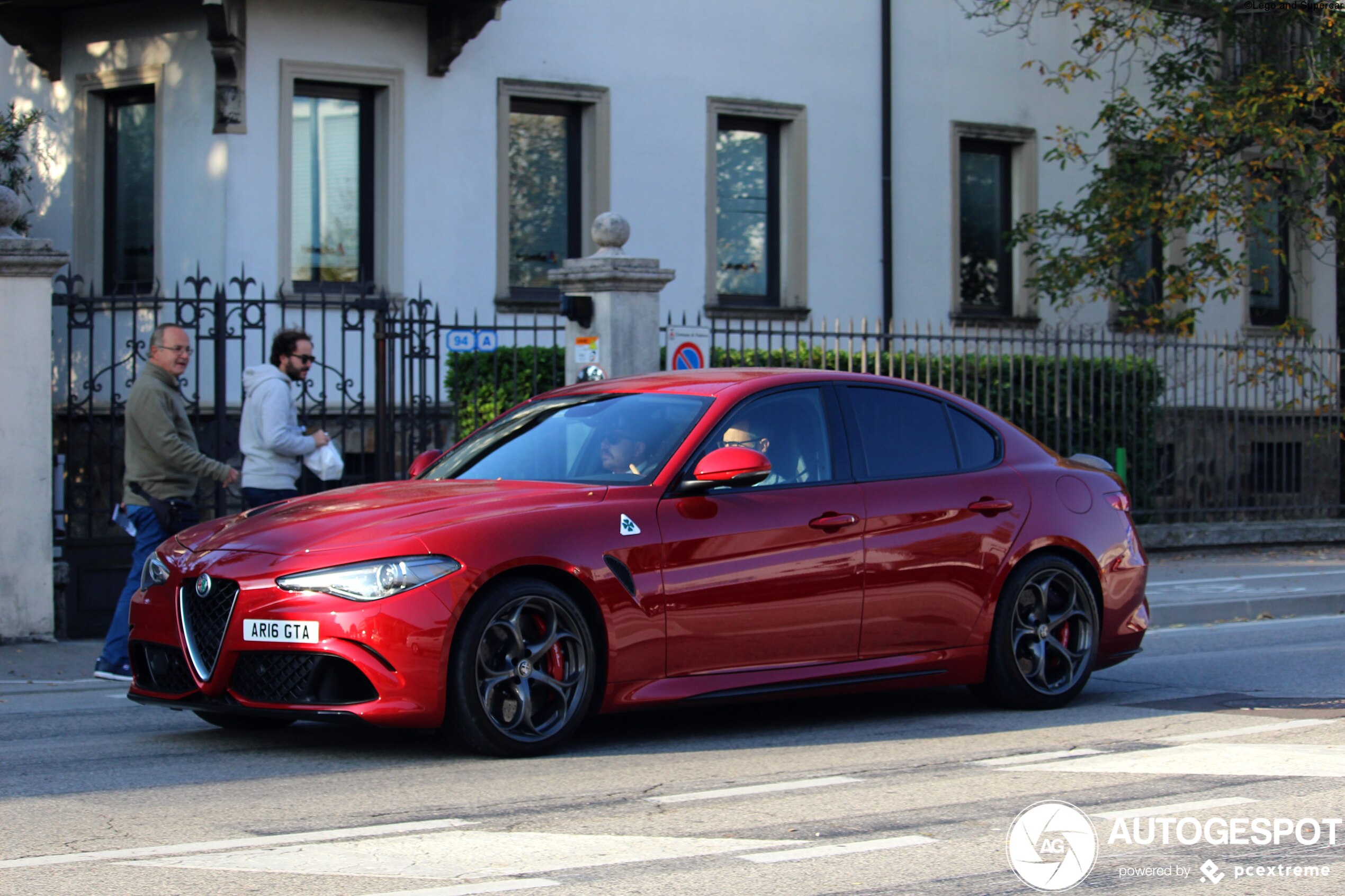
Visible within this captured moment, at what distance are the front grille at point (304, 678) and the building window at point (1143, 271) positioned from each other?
14.0 m

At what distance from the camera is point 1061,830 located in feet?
17.2

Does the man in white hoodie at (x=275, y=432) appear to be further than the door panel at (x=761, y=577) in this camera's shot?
Yes

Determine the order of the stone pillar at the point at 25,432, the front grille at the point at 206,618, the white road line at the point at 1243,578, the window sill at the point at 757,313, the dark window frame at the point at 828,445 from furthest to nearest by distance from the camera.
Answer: the window sill at the point at 757,313
the white road line at the point at 1243,578
the stone pillar at the point at 25,432
the dark window frame at the point at 828,445
the front grille at the point at 206,618

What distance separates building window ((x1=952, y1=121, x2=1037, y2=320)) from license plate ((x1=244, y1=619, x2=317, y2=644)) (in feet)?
50.5

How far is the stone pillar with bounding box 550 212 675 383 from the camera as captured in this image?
12.6 metres

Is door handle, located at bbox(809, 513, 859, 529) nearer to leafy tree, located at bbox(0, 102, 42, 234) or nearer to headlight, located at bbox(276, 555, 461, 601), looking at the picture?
headlight, located at bbox(276, 555, 461, 601)

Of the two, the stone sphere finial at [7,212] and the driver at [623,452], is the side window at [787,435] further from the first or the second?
the stone sphere finial at [7,212]

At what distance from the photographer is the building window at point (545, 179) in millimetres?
17094

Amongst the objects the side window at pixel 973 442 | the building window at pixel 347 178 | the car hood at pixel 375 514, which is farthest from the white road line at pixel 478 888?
the building window at pixel 347 178

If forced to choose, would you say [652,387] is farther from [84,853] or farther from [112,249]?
[112,249]

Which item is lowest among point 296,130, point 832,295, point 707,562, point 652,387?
point 707,562

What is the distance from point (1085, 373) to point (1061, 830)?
12.0 meters

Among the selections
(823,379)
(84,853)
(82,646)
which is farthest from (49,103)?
(84,853)

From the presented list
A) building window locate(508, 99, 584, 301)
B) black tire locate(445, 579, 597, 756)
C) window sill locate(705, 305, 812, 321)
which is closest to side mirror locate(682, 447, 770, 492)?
black tire locate(445, 579, 597, 756)
